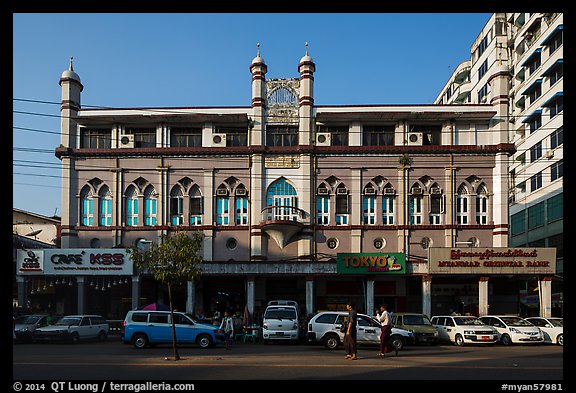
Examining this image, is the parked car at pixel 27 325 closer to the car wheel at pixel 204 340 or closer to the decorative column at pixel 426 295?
the car wheel at pixel 204 340

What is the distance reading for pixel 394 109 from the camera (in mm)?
41969

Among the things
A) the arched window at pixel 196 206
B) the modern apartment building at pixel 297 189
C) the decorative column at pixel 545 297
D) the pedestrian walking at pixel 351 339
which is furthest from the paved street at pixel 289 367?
the arched window at pixel 196 206

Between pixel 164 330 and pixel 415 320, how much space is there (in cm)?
1189

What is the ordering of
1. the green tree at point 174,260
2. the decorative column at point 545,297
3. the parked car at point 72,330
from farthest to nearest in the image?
1. the decorative column at point 545,297
2. the parked car at point 72,330
3. the green tree at point 174,260

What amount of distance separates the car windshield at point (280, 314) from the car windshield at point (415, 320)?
5.51 meters

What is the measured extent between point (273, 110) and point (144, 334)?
21619 mm

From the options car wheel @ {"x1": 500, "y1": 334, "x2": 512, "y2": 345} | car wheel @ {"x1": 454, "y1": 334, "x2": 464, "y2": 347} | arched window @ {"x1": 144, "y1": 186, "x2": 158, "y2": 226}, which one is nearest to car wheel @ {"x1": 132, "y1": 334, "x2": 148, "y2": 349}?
car wheel @ {"x1": 454, "y1": 334, "x2": 464, "y2": 347}

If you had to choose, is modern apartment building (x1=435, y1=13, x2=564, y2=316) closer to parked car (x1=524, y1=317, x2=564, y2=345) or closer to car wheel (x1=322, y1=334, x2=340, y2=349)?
parked car (x1=524, y1=317, x2=564, y2=345)

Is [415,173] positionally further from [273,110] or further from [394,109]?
[273,110]

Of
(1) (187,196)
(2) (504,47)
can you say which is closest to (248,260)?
(1) (187,196)

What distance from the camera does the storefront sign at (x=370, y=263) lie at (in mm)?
37188

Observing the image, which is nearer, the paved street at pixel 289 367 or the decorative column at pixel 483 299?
the paved street at pixel 289 367

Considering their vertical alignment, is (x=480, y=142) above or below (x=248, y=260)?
above

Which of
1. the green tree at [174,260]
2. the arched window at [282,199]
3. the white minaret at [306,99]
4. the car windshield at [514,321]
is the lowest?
the car windshield at [514,321]
